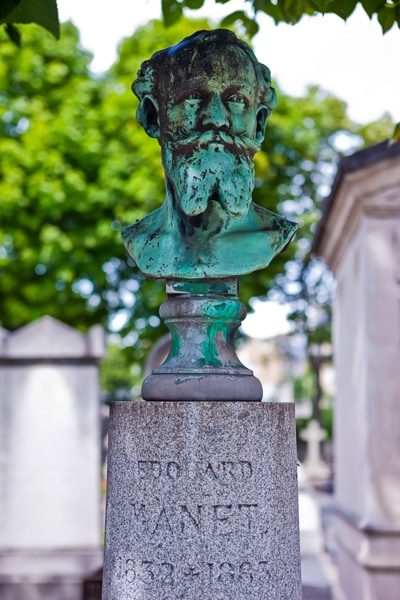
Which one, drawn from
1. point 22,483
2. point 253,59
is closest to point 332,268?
point 22,483

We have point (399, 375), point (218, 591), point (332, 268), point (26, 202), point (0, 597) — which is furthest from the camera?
point (26, 202)

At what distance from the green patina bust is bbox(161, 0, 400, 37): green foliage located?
65 centimetres

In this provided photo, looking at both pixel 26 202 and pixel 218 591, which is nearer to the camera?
pixel 218 591

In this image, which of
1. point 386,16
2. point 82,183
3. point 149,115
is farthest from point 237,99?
point 82,183

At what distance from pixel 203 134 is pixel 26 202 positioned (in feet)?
51.4

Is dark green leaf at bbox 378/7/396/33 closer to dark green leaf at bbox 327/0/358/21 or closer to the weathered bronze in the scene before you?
dark green leaf at bbox 327/0/358/21

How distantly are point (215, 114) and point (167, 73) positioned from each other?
304 millimetres

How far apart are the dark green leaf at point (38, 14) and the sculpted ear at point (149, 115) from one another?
0.52 metres

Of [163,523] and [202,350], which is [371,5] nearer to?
[202,350]

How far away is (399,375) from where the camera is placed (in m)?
7.26

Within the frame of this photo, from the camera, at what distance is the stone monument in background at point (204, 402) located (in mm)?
3410

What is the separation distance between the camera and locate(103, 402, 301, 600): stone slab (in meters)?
3.40

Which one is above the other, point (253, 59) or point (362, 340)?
point (253, 59)

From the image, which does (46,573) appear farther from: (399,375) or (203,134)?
(203,134)
